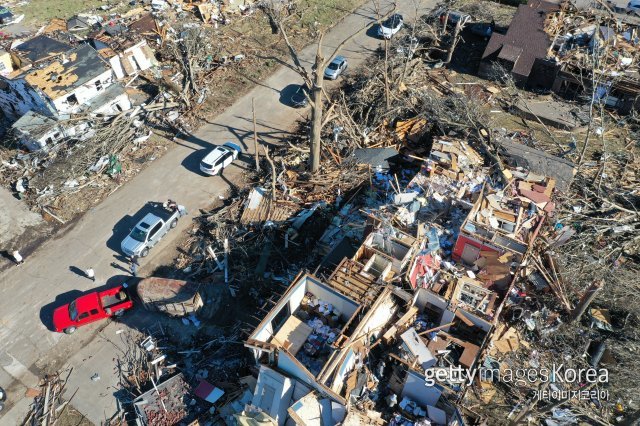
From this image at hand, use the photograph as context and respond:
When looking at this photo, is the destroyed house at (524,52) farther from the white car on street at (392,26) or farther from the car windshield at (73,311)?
the car windshield at (73,311)

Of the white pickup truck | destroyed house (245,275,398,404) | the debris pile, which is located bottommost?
the debris pile

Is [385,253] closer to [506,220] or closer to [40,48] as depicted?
[506,220]

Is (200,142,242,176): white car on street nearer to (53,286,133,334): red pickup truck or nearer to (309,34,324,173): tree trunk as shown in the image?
(309,34,324,173): tree trunk

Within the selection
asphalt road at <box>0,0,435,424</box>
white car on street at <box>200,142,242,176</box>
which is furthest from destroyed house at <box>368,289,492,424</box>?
white car on street at <box>200,142,242,176</box>

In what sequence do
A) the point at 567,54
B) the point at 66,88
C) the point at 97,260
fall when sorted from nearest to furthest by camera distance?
the point at 97,260 → the point at 66,88 → the point at 567,54

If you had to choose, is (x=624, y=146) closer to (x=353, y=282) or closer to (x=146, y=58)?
(x=353, y=282)

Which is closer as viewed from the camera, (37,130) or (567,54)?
(37,130)

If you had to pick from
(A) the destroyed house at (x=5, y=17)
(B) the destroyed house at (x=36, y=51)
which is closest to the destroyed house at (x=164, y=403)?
(B) the destroyed house at (x=36, y=51)

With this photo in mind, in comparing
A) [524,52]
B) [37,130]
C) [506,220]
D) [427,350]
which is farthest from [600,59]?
[37,130]
